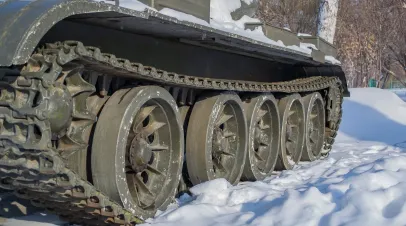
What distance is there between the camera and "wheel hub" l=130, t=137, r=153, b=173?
4.83 meters

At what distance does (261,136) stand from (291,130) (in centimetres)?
108

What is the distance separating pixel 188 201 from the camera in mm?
5484

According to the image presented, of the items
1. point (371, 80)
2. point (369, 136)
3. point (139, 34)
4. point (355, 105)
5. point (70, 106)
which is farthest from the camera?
point (371, 80)

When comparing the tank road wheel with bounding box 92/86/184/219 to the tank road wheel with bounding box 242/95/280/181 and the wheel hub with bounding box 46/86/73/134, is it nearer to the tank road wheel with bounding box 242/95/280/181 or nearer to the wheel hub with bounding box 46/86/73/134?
the wheel hub with bounding box 46/86/73/134

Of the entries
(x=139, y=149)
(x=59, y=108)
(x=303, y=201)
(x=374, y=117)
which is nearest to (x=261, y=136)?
(x=303, y=201)

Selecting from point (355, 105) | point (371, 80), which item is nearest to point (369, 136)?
point (355, 105)

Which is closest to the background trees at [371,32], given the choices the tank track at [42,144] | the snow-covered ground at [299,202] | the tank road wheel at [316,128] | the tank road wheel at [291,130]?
the tank road wheel at [316,128]

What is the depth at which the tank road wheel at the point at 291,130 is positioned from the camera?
7.79m

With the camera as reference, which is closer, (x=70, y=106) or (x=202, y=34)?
(x=70, y=106)

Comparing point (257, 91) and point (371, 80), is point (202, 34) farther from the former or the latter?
point (371, 80)

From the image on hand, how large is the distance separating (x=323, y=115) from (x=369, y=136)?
4185mm

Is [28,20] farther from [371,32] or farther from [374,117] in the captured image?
[371,32]

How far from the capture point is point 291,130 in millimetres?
8367

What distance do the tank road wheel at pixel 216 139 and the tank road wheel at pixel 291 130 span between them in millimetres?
1309
